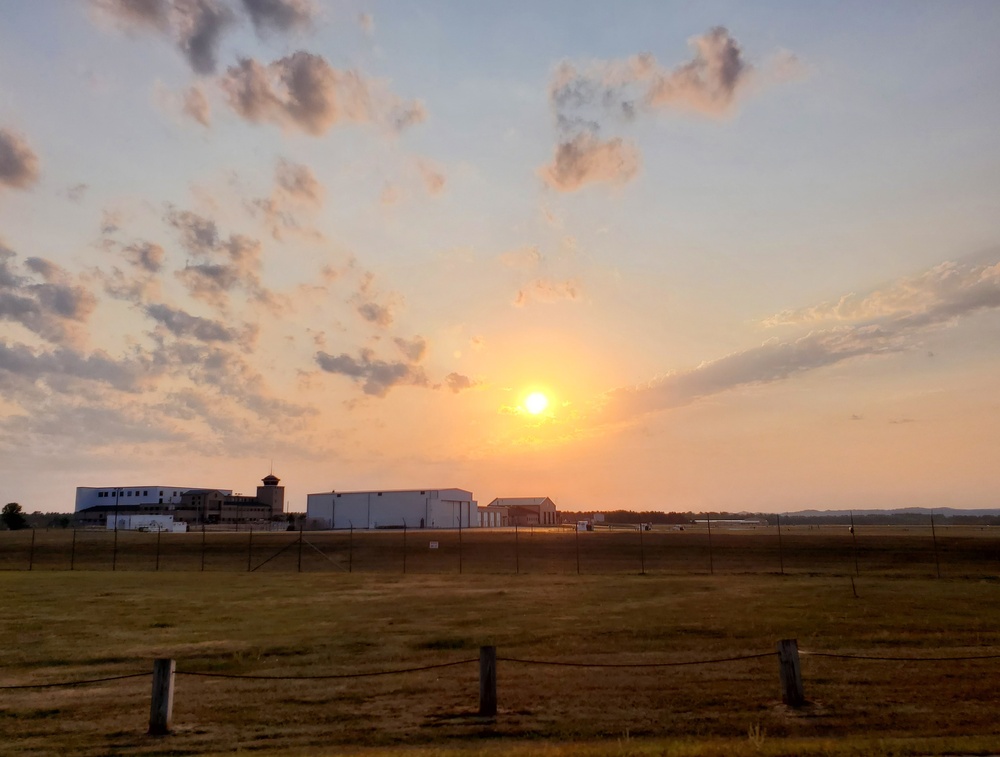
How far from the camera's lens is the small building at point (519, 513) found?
148 m

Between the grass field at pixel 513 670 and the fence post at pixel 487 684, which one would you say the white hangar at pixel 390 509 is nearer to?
the grass field at pixel 513 670

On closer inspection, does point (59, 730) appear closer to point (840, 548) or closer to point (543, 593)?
point (543, 593)

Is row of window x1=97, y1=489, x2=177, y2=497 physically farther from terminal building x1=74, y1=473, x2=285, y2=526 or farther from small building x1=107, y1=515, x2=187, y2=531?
small building x1=107, y1=515, x2=187, y2=531

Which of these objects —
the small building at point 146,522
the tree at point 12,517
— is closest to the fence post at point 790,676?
the small building at point 146,522

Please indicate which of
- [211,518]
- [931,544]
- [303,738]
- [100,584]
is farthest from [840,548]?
[211,518]

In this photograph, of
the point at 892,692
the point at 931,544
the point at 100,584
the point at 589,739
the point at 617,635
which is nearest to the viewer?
the point at 589,739

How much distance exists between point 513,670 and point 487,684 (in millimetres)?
4838

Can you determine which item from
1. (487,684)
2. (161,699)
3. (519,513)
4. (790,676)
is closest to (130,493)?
(519,513)

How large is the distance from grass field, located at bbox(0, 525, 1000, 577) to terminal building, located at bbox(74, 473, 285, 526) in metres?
49.0

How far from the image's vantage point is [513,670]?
64.6 feet

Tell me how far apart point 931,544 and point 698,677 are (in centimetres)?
6136

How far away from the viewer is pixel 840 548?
217 ft

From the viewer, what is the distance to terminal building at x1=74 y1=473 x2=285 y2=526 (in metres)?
136

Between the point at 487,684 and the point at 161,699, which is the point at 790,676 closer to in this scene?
the point at 487,684
